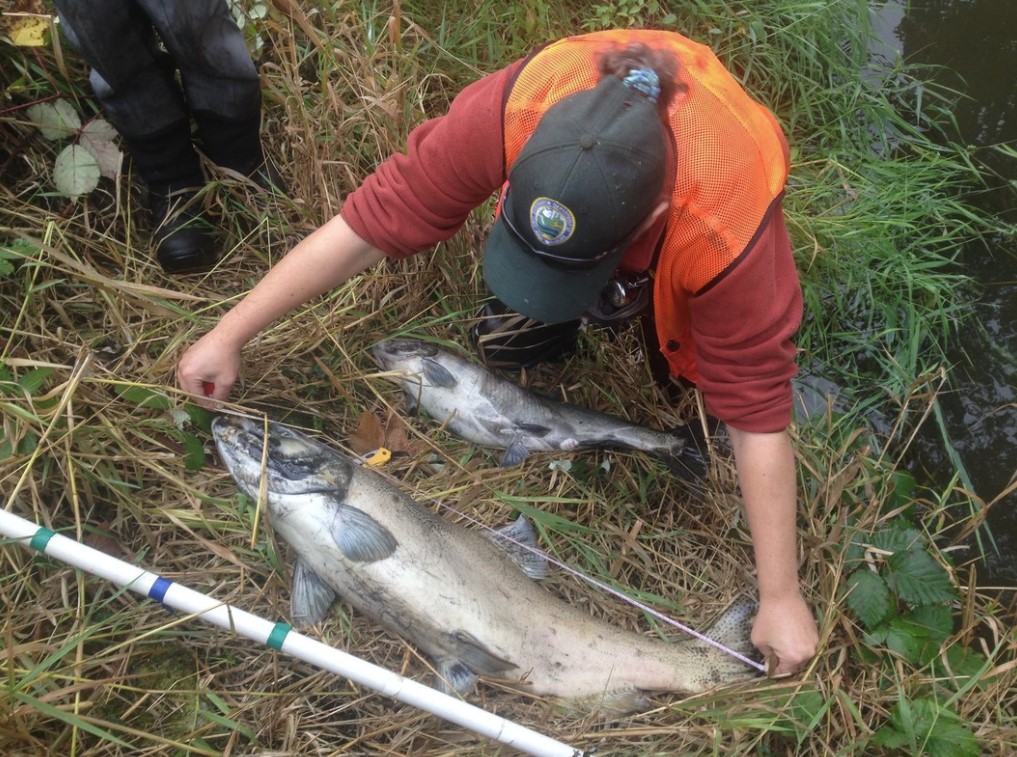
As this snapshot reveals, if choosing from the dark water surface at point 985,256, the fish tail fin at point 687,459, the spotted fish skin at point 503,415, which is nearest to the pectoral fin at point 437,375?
the spotted fish skin at point 503,415

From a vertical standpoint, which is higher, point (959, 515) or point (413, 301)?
point (413, 301)

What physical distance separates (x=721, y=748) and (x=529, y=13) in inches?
122

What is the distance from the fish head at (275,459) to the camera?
2504 millimetres

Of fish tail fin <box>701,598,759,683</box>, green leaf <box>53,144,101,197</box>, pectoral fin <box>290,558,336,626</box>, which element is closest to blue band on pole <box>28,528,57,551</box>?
pectoral fin <box>290,558,336,626</box>

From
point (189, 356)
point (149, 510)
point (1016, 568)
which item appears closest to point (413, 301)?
point (189, 356)

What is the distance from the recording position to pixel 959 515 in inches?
125

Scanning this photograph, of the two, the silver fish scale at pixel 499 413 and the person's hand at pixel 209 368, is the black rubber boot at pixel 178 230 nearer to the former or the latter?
the person's hand at pixel 209 368

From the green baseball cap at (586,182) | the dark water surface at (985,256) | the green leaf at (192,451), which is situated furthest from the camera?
the dark water surface at (985,256)

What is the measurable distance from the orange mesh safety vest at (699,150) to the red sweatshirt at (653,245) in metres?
0.05

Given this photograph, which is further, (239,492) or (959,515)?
(959,515)

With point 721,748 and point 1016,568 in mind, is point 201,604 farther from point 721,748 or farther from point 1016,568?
point 1016,568

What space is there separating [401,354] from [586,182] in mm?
1544

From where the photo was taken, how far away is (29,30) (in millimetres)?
2730

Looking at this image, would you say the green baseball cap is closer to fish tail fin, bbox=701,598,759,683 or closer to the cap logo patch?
the cap logo patch
